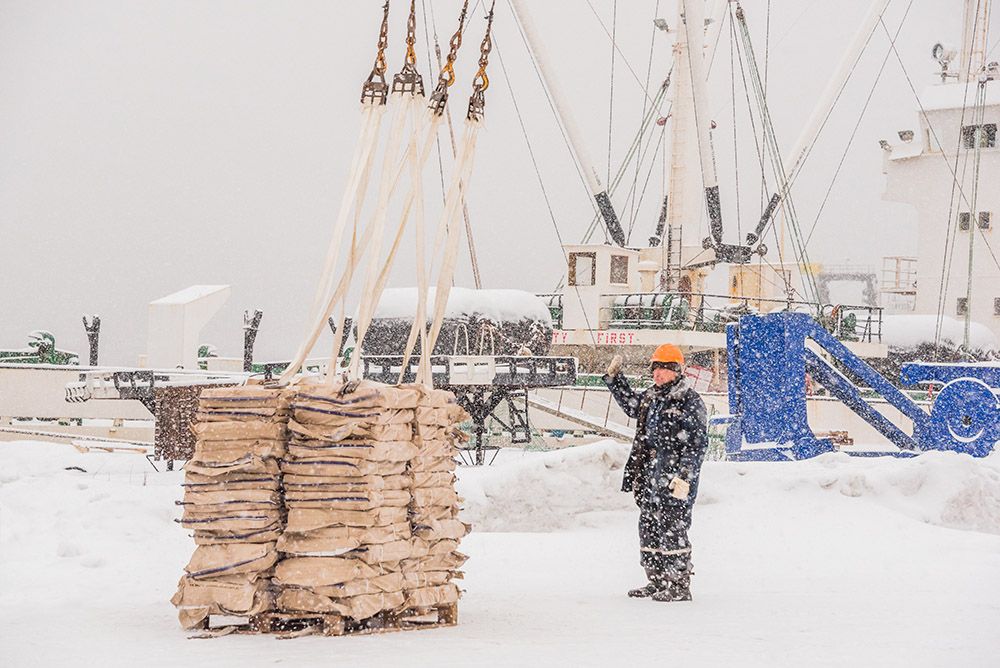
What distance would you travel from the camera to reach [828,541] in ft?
33.0

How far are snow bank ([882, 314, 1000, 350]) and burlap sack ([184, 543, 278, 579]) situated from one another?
110 ft

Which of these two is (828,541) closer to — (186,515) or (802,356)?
(802,356)

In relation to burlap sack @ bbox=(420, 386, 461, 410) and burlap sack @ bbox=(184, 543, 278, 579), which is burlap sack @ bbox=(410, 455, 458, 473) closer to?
burlap sack @ bbox=(420, 386, 461, 410)

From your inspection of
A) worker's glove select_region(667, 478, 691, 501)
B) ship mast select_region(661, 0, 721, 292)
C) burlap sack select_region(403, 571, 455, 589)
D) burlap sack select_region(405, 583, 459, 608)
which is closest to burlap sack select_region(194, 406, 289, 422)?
burlap sack select_region(403, 571, 455, 589)

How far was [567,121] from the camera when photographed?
31.6m

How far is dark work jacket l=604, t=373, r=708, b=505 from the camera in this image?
7.60 meters

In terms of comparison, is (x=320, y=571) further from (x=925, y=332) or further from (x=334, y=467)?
(x=925, y=332)

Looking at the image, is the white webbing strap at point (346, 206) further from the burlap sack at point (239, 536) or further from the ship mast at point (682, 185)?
the ship mast at point (682, 185)

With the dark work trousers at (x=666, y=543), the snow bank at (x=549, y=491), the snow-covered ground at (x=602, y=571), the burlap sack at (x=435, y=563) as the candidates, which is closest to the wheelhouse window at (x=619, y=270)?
the snow-covered ground at (x=602, y=571)

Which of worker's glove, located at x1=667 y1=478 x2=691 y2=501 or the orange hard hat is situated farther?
the orange hard hat

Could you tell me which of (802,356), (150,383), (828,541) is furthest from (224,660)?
(150,383)

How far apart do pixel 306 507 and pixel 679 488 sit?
2.67 m

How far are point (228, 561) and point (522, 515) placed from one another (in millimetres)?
5857

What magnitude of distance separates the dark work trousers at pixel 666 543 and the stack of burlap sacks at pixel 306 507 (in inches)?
71.5
